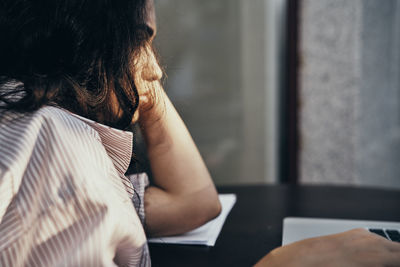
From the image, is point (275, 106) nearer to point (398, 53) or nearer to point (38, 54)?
point (398, 53)

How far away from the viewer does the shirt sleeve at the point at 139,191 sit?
0.61 meters

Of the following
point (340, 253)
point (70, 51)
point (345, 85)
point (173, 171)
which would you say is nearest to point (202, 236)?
point (173, 171)

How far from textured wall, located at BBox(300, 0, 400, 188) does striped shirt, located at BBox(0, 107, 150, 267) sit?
1.32 m

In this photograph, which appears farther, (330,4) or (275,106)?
(275,106)

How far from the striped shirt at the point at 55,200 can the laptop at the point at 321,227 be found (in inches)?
11.2

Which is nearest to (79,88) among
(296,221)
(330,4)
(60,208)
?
(60,208)

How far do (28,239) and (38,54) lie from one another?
0.79 feet

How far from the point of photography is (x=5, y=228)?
365 mm

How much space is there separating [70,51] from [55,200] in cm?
22

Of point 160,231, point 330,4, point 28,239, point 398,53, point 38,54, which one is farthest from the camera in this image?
point 398,53

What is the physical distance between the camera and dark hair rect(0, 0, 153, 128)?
1.51 ft

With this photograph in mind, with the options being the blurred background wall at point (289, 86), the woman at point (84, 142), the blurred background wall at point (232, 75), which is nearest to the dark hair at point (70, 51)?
the woman at point (84, 142)

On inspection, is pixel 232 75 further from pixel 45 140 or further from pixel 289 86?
pixel 45 140

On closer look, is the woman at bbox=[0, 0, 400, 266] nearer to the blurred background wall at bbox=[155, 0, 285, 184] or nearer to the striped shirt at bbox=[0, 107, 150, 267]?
the striped shirt at bbox=[0, 107, 150, 267]
